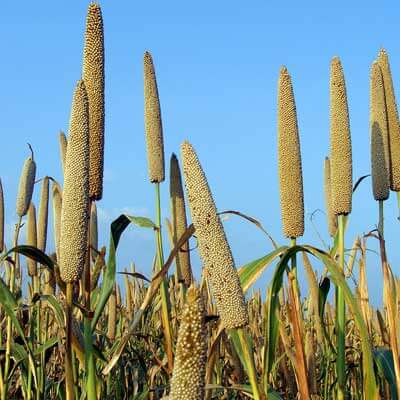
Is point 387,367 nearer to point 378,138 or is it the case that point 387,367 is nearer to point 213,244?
point 378,138

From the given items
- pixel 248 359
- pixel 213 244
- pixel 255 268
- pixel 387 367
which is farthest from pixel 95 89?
pixel 387 367

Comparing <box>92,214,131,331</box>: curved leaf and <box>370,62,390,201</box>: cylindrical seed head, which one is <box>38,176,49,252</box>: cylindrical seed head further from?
<box>370,62,390,201</box>: cylindrical seed head

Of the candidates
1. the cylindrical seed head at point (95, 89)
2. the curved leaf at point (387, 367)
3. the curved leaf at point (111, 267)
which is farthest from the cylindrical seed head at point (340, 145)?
the cylindrical seed head at point (95, 89)

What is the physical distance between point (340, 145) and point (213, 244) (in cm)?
183

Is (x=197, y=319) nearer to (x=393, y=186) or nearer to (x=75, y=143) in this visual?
(x=75, y=143)

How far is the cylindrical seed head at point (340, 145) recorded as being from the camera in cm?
407

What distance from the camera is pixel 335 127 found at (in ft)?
13.7

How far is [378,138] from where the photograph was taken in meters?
4.57

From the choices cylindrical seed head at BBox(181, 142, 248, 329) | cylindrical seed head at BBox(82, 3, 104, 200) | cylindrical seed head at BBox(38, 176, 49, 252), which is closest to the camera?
cylindrical seed head at BBox(181, 142, 248, 329)

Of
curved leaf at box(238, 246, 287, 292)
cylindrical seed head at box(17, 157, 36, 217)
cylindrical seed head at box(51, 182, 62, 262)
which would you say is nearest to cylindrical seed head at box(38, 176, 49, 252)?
cylindrical seed head at box(17, 157, 36, 217)

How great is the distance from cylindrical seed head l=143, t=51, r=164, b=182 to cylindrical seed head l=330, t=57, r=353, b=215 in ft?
5.39

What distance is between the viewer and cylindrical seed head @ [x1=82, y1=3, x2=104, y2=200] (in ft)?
11.7

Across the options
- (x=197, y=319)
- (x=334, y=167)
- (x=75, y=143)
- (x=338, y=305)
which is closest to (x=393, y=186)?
(x=334, y=167)

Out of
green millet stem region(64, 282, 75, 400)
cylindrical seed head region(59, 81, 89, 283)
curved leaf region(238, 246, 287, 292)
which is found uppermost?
cylindrical seed head region(59, 81, 89, 283)
